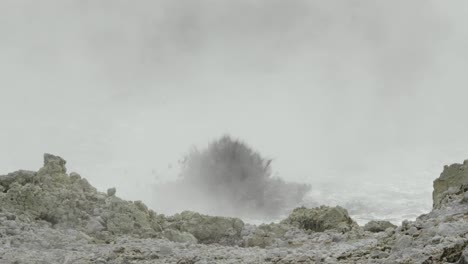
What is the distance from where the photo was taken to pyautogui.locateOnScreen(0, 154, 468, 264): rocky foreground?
32.1 ft

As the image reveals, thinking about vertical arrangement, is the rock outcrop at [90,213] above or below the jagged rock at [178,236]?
above

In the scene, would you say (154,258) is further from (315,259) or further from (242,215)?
(242,215)

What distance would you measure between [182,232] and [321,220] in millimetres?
3119

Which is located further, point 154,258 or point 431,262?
point 154,258

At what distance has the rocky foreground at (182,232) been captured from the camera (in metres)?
9.78

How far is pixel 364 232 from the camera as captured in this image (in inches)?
541

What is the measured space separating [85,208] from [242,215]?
24.2 metres

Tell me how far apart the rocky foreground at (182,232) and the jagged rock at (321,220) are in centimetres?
2

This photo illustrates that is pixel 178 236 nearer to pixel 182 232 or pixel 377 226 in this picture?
pixel 182 232

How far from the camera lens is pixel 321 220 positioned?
1541cm

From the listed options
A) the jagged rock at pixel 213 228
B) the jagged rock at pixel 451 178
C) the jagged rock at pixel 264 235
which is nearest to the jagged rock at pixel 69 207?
the jagged rock at pixel 213 228

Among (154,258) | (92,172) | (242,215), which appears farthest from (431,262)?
(92,172)

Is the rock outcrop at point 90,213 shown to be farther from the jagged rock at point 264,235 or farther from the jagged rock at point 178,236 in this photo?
the jagged rock at point 264,235

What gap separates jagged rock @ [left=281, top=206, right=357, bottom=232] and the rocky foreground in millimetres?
23
